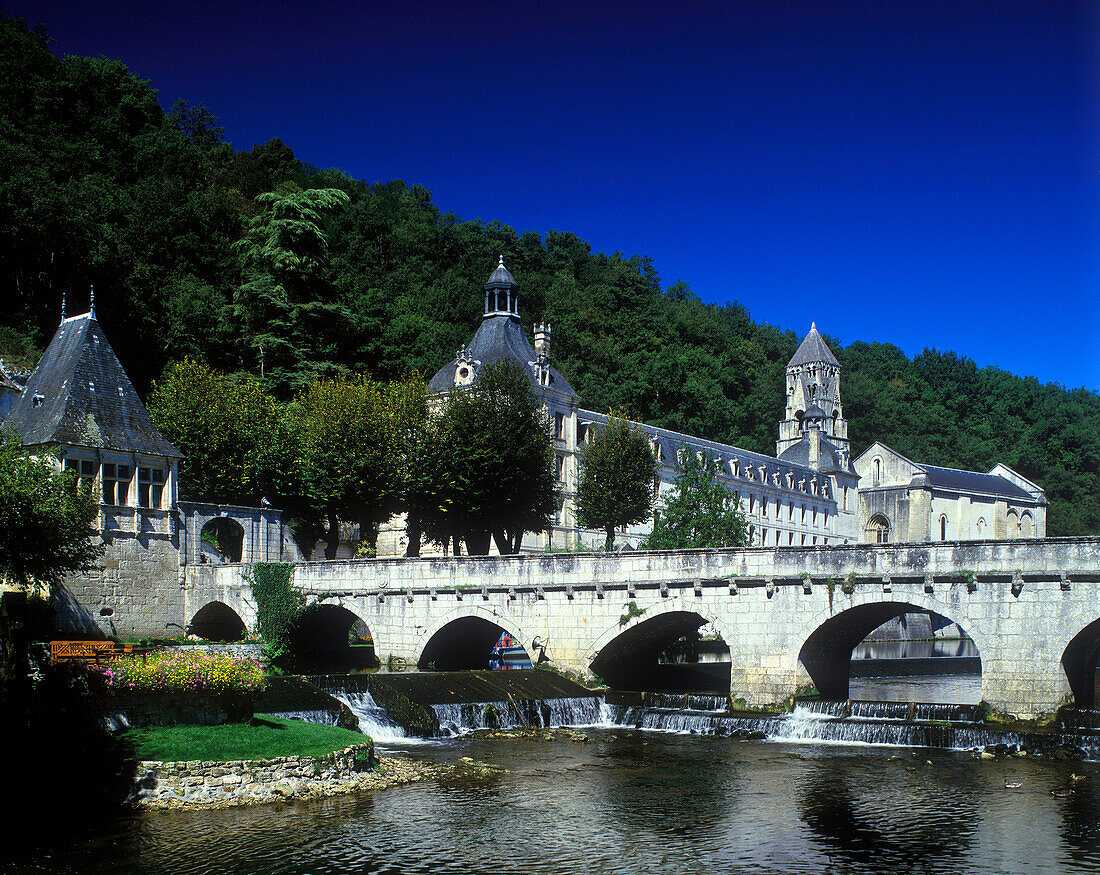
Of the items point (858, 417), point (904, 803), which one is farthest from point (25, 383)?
point (858, 417)

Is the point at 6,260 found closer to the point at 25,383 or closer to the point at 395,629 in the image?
the point at 25,383

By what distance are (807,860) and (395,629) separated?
23.1m

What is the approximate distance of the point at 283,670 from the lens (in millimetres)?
37875

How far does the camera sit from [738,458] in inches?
3307

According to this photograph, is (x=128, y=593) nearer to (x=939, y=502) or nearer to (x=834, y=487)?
(x=834, y=487)

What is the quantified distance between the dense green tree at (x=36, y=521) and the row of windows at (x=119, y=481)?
7.21m

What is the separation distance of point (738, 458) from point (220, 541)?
48.3 meters

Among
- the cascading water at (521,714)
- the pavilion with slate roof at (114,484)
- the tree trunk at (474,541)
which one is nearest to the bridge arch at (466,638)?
the cascading water at (521,714)

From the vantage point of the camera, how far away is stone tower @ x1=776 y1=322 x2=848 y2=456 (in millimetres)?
99625

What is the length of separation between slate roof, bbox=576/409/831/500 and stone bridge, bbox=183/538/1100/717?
108 feet

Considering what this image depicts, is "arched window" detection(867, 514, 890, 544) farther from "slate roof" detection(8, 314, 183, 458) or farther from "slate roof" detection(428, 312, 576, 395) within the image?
"slate roof" detection(8, 314, 183, 458)

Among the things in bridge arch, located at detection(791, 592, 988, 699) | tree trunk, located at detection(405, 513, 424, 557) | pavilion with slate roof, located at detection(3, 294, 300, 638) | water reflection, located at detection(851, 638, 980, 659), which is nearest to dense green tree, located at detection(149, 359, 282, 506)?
pavilion with slate roof, located at detection(3, 294, 300, 638)

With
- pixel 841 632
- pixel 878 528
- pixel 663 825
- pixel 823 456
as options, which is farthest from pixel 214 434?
pixel 878 528

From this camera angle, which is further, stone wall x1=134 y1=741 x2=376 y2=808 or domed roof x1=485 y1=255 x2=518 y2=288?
domed roof x1=485 y1=255 x2=518 y2=288
